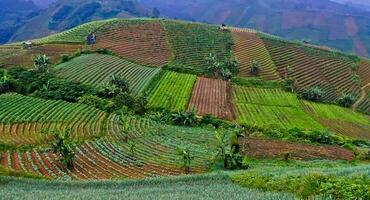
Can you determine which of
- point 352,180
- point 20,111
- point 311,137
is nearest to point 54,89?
point 20,111

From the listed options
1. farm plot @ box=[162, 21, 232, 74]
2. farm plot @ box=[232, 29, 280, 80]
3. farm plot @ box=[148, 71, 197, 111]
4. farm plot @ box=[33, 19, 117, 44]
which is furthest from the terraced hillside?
farm plot @ box=[33, 19, 117, 44]

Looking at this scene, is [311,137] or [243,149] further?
[311,137]

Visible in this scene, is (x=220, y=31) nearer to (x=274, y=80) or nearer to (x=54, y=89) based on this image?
(x=274, y=80)

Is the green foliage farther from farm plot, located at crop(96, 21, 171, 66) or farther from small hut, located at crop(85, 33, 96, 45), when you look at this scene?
small hut, located at crop(85, 33, 96, 45)

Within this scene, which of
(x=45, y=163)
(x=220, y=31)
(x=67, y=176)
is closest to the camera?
(x=67, y=176)

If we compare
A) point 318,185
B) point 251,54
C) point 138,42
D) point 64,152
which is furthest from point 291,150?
point 138,42

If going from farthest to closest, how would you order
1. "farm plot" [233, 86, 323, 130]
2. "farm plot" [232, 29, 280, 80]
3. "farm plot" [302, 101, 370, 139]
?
"farm plot" [232, 29, 280, 80], "farm plot" [302, 101, 370, 139], "farm plot" [233, 86, 323, 130]

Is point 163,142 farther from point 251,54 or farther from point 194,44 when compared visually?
point 251,54
